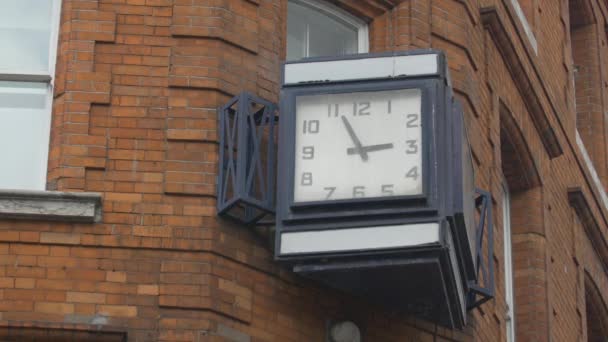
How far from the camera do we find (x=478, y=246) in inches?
592

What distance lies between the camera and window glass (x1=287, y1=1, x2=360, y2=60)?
15.4m

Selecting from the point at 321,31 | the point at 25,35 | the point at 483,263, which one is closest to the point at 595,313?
the point at 483,263

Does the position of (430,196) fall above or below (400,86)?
below

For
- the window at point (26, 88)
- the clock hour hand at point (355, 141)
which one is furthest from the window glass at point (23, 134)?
the clock hour hand at point (355, 141)

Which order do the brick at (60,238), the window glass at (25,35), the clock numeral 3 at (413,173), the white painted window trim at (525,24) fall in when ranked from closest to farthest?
1. the brick at (60,238)
2. the clock numeral 3 at (413,173)
3. the window glass at (25,35)
4. the white painted window trim at (525,24)

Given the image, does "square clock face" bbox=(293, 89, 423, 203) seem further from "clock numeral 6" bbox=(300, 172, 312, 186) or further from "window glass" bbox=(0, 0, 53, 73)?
"window glass" bbox=(0, 0, 53, 73)

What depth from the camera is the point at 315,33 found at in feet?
51.2

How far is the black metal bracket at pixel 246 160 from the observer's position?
13453mm

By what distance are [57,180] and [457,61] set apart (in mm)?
4139

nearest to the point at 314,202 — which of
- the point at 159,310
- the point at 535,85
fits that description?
the point at 159,310

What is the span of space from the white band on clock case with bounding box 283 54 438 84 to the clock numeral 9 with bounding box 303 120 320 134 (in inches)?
12.4

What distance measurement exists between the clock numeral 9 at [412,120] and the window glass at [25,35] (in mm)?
2688

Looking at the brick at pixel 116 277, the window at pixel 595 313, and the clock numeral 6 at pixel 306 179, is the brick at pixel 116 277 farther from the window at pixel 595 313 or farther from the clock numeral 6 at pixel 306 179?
the window at pixel 595 313

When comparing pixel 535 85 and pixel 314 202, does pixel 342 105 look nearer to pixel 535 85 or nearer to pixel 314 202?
pixel 314 202
